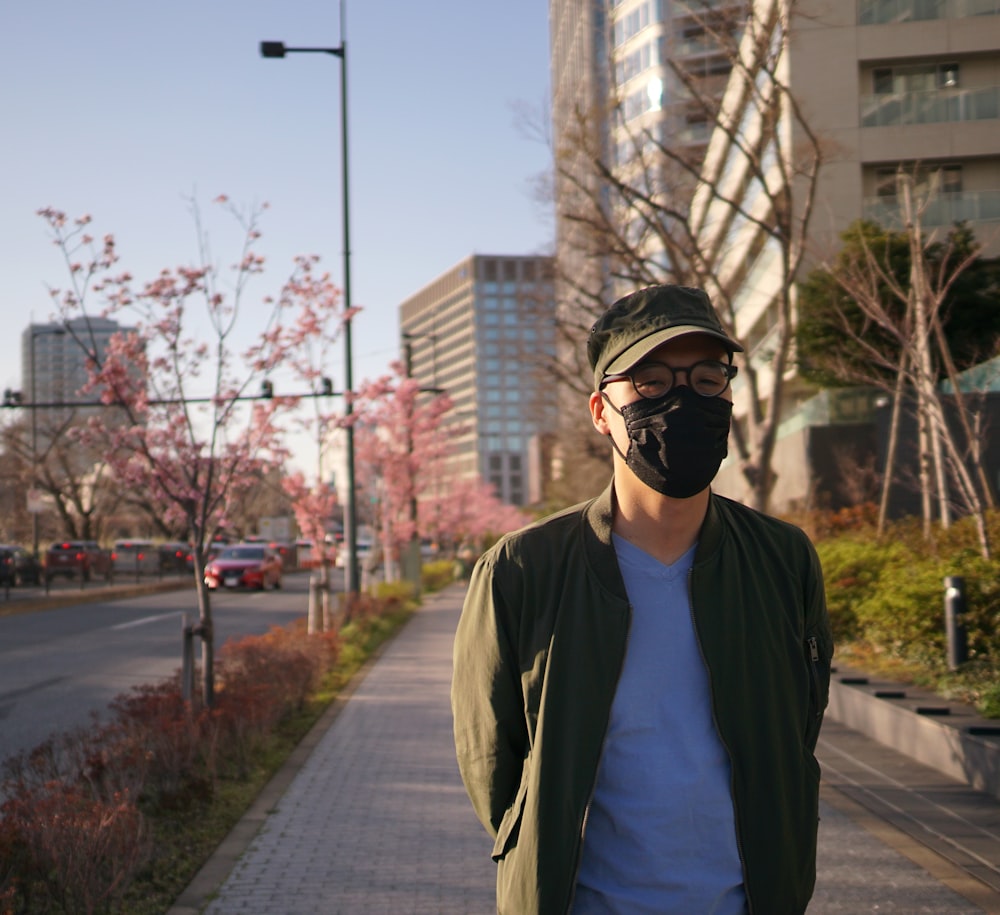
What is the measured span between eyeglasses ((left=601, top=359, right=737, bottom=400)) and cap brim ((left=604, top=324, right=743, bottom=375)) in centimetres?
3

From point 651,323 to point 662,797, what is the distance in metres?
0.89

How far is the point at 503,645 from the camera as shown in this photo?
8.52 feet

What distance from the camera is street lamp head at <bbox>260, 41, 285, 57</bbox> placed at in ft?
75.3

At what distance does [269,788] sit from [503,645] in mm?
6348

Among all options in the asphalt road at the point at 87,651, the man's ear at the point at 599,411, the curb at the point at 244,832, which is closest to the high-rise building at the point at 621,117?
the asphalt road at the point at 87,651

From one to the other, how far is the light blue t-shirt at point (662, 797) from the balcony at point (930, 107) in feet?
113

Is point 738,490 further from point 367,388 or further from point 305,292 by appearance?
point 305,292

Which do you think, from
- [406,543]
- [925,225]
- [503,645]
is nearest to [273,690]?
[503,645]

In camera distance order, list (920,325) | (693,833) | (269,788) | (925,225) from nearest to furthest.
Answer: (693,833)
(269,788)
(920,325)
(925,225)

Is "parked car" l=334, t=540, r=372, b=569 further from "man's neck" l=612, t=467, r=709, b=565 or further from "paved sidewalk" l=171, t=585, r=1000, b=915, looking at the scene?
"man's neck" l=612, t=467, r=709, b=565

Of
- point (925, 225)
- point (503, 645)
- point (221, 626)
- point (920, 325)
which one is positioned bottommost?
point (221, 626)

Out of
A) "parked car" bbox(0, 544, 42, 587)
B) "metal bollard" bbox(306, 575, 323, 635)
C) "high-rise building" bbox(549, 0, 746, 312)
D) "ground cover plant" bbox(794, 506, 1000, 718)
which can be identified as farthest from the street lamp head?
"parked car" bbox(0, 544, 42, 587)

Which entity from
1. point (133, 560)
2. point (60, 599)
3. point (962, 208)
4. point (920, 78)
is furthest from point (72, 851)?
point (133, 560)

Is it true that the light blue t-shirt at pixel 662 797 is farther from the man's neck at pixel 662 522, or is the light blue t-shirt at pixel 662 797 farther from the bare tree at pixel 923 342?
the bare tree at pixel 923 342
